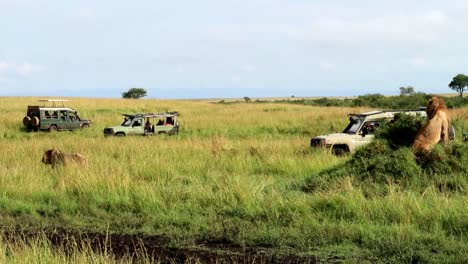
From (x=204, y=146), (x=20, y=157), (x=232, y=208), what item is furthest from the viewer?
(x=204, y=146)

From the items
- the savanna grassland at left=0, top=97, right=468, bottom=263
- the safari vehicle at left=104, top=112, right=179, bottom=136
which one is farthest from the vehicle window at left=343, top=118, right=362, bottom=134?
the safari vehicle at left=104, top=112, right=179, bottom=136

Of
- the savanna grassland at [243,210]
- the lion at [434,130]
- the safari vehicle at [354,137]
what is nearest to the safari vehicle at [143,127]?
the safari vehicle at [354,137]

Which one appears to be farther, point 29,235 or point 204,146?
point 204,146

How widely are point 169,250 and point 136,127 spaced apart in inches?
961

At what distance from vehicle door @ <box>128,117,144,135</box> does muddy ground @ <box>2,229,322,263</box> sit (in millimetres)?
22967

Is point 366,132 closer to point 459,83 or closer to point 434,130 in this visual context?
point 434,130

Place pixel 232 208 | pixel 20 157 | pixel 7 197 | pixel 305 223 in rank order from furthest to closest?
pixel 20 157
pixel 7 197
pixel 232 208
pixel 305 223

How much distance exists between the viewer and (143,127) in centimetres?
3086

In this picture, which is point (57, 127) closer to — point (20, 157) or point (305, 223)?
point (20, 157)

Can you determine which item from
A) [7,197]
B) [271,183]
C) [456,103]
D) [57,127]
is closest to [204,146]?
[271,183]

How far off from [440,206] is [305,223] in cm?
174

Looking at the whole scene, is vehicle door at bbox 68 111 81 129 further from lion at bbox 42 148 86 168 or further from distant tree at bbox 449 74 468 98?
distant tree at bbox 449 74 468 98

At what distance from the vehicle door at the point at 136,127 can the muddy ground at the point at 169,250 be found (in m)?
23.0

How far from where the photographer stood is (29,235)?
7.55 metres
